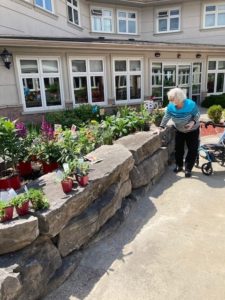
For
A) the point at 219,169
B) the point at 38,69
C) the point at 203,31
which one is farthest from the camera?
the point at 203,31

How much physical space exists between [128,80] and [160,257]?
10.6 meters

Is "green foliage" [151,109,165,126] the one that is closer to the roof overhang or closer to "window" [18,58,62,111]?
the roof overhang

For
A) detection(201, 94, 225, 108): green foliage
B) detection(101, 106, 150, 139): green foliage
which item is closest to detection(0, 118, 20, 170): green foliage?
detection(101, 106, 150, 139): green foliage

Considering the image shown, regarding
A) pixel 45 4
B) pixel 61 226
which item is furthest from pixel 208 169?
pixel 45 4

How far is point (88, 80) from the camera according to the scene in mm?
11180

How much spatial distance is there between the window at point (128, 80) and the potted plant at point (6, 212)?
10.5 m

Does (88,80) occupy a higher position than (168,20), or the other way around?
(168,20)

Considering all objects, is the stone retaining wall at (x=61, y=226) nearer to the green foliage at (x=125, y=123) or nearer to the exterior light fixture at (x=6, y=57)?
the green foliage at (x=125, y=123)

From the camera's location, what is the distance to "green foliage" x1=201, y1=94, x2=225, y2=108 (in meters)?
13.6

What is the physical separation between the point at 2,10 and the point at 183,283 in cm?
973

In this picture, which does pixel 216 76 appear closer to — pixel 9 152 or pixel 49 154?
pixel 49 154

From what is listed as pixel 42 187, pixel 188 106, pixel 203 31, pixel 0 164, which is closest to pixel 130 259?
pixel 42 187

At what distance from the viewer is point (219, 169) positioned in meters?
4.99

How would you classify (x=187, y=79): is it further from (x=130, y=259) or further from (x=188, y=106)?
(x=130, y=259)
